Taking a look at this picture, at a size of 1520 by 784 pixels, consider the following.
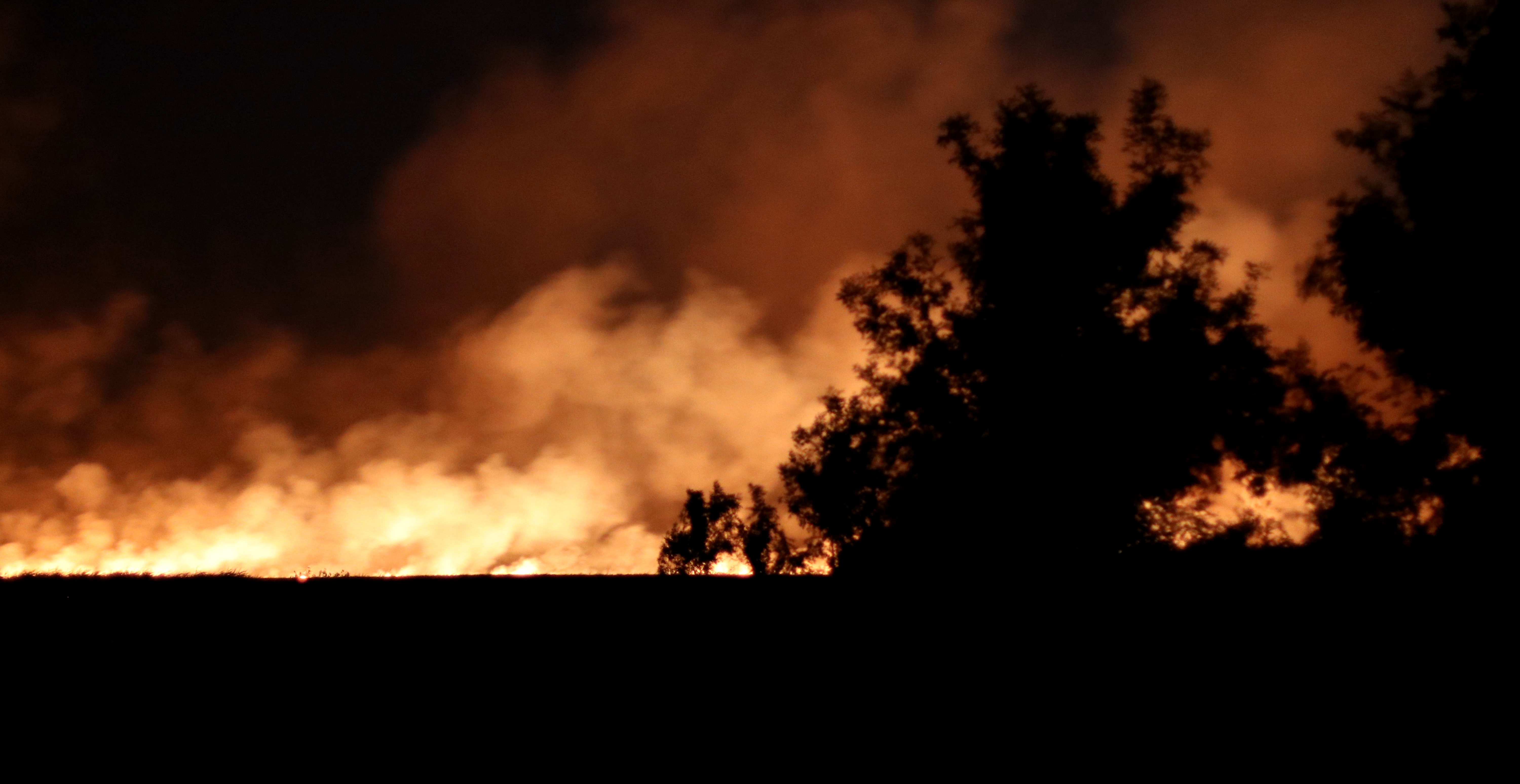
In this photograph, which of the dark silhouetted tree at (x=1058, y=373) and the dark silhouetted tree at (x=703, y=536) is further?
the dark silhouetted tree at (x=703, y=536)

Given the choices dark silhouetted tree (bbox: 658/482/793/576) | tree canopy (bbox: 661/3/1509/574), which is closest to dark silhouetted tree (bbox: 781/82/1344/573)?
tree canopy (bbox: 661/3/1509/574)

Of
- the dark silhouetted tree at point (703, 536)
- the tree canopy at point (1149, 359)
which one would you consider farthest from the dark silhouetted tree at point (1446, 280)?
the dark silhouetted tree at point (703, 536)

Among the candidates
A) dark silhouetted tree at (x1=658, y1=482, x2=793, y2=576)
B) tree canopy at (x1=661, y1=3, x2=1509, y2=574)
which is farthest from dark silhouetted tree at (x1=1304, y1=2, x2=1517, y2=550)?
dark silhouetted tree at (x1=658, y1=482, x2=793, y2=576)

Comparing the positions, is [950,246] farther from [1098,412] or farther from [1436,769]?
[1436,769]

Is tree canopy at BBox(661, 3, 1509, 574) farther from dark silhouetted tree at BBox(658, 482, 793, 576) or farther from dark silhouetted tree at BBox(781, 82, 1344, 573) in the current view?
dark silhouetted tree at BBox(658, 482, 793, 576)

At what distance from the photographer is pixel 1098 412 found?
17.9 m

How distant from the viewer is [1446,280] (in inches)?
637

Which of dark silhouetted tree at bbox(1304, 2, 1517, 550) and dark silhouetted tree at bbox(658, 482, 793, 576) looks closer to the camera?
dark silhouetted tree at bbox(1304, 2, 1517, 550)

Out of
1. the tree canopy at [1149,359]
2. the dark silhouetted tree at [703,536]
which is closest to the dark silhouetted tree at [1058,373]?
the tree canopy at [1149,359]

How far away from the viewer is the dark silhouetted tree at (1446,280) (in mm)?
15641

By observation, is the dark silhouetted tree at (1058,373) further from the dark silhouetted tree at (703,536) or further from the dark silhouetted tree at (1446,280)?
the dark silhouetted tree at (703,536)

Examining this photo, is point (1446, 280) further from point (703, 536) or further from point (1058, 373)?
point (703, 536)

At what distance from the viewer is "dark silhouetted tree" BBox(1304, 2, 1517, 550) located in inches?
616

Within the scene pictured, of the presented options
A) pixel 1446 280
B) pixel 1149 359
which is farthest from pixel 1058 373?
pixel 1446 280
